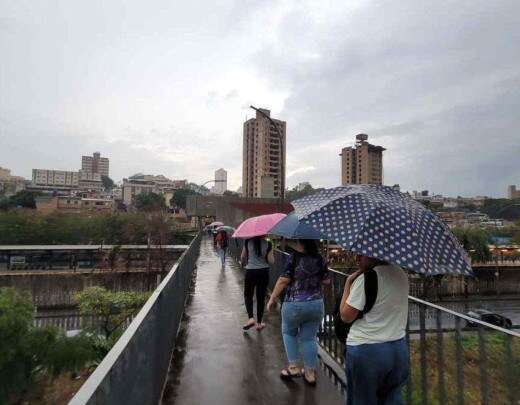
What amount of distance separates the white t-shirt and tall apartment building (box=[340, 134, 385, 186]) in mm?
92897

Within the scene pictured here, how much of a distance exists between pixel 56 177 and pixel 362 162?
145609 mm

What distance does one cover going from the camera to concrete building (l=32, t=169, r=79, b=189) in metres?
183

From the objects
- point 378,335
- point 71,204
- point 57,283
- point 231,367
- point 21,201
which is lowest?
point 57,283

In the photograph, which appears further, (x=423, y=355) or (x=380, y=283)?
(x=423, y=355)

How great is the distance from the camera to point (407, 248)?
94.3 inches

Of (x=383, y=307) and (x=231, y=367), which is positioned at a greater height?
(x=383, y=307)

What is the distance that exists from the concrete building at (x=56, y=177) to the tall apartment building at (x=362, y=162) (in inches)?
5204

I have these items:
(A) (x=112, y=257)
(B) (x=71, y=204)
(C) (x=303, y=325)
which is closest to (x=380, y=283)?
(C) (x=303, y=325)

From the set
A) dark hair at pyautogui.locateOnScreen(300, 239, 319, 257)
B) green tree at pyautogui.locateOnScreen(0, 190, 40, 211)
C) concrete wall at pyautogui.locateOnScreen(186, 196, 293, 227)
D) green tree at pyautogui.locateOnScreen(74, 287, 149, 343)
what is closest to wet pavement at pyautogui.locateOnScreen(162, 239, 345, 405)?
dark hair at pyautogui.locateOnScreen(300, 239, 319, 257)

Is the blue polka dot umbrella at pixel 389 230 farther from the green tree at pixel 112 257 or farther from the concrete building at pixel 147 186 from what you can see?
the concrete building at pixel 147 186

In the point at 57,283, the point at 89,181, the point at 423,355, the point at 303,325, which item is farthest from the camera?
the point at 89,181

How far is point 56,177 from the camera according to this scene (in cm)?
18388

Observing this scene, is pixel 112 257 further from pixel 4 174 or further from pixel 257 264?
pixel 4 174

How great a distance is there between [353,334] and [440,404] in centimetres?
110
